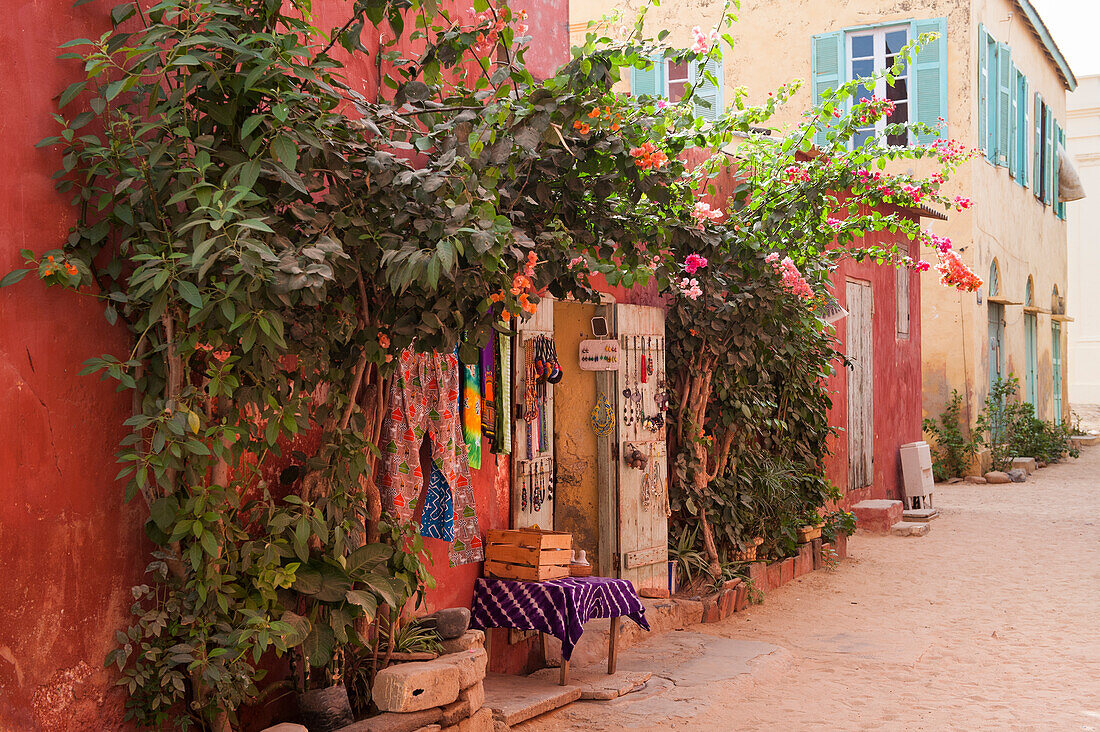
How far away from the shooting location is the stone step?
11.8m

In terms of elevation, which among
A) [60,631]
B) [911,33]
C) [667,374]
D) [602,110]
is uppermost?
[911,33]

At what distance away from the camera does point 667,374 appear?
25.7 feet

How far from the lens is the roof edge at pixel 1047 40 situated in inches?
667

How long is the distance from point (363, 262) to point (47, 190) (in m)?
1.13

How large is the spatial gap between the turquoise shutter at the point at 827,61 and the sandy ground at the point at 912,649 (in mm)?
6851

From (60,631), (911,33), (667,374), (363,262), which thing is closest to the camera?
(60,631)

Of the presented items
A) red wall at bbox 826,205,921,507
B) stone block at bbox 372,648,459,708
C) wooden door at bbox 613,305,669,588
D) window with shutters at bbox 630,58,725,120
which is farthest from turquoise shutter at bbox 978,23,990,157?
stone block at bbox 372,648,459,708

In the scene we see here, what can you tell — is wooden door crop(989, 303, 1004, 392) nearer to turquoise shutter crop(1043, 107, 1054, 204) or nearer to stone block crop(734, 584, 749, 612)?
turquoise shutter crop(1043, 107, 1054, 204)

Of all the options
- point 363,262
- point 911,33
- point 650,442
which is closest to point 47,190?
point 363,262

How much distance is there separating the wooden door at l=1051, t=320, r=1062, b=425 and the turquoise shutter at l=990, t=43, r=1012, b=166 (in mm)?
6557

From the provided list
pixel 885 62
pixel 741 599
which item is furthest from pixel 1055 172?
pixel 741 599

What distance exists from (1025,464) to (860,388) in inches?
265

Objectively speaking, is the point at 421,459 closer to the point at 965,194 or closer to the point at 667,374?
the point at 667,374

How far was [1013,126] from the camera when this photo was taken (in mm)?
17094
